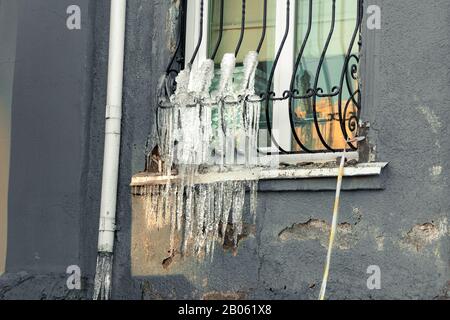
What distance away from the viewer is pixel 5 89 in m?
8.13

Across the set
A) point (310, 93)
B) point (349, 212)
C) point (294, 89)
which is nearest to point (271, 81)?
point (294, 89)

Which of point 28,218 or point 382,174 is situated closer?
point 382,174

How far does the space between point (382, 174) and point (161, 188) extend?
60.1 inches

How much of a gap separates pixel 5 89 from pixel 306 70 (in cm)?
216

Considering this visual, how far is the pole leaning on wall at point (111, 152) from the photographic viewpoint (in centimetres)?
771

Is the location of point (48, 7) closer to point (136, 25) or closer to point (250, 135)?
point (136, 25)

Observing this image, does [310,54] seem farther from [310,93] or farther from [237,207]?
[237,207]

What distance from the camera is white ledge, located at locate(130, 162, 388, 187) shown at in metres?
6.98

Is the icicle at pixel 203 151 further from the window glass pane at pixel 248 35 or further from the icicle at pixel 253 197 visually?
the window glass pane at pixel 248 35

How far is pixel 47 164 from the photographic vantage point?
791 centimetres

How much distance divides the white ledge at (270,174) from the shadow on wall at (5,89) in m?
0.97

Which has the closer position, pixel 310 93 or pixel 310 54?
pixel 310 93

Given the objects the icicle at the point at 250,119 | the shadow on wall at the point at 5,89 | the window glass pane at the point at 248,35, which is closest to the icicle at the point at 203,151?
the icicle at the point at 250,119
